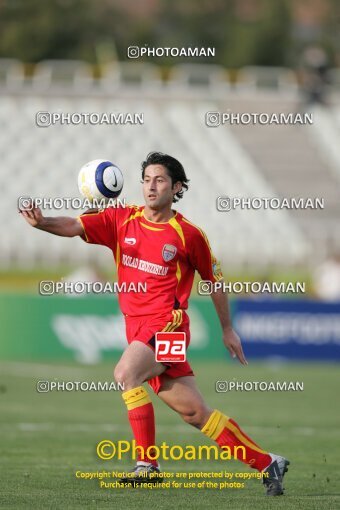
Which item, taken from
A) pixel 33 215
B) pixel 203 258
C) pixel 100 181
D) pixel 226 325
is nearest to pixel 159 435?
pixel 226 325

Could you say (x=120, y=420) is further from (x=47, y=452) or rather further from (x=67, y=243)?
(x=67, y=243)

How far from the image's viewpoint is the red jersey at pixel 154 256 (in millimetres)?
8766

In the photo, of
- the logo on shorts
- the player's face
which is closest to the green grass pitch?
the logo on shorts

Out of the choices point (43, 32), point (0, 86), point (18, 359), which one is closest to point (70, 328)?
point (18, 359)

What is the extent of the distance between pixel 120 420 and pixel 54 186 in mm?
23705

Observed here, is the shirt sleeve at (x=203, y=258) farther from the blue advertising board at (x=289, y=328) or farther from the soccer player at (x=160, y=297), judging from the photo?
the blue advertising board at (x=289, y=328)

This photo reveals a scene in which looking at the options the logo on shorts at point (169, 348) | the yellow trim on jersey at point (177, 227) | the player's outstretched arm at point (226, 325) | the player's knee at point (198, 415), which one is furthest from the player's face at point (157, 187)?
the player's knee at point (198, 415)

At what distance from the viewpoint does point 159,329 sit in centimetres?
870

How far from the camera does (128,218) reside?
29.3 ft

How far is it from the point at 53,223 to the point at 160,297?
890 mm

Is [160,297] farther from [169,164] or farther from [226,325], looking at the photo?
[169,164]

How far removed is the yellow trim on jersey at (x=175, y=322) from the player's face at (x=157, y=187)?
731 millimetres

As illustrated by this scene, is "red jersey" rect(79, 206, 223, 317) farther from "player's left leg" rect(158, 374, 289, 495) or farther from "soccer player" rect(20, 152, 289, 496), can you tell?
"player's left leg" rect(158, 374, 289, 495)

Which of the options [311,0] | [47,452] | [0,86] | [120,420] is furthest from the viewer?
[311,0]
